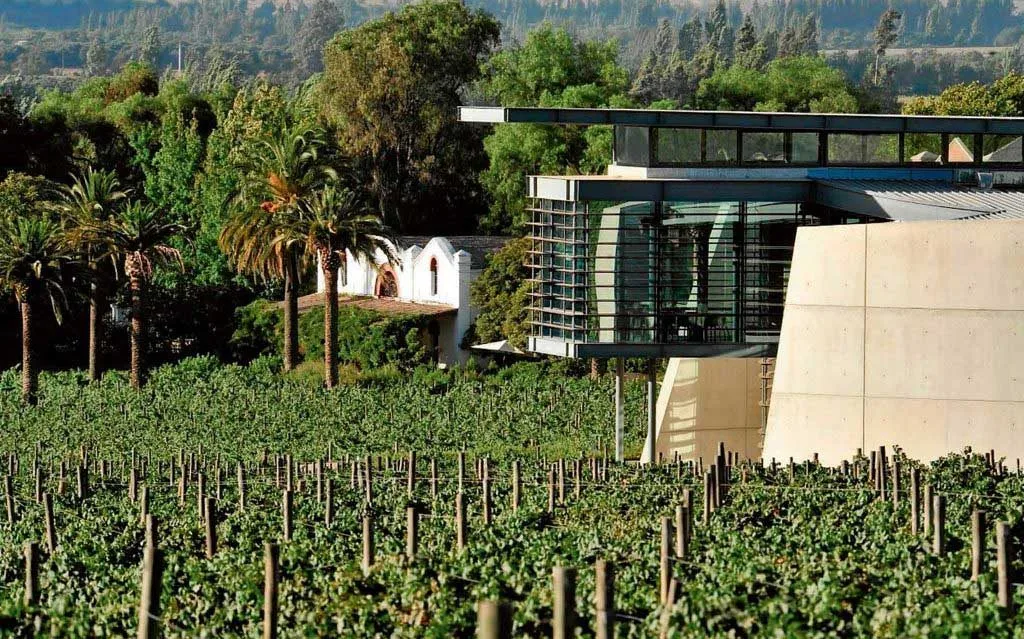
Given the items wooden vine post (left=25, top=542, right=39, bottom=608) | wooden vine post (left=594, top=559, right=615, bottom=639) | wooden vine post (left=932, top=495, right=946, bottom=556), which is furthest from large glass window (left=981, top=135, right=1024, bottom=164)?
wooden vine post (left=594, top=559, right=615, bottom=639)

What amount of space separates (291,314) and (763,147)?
77.0 ft

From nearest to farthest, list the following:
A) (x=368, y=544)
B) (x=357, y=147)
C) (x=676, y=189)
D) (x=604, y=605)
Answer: (x=604, y=605) → (x=368, y=544) → (x=676, y=189) → (x=357, y=147)

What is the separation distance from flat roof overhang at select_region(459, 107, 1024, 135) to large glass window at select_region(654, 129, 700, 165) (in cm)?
21

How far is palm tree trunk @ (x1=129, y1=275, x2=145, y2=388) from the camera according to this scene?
54.0m

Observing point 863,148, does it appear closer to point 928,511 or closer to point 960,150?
point 960,150

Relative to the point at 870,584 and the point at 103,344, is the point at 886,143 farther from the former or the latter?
the point at 103,344

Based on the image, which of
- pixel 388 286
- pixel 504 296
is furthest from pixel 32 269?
pixel 388 286

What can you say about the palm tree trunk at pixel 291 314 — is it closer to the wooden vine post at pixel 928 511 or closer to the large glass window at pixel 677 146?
the large glass window at pixel 677 146

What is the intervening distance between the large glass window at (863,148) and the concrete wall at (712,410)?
4154 mm

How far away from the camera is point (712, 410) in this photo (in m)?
37.4

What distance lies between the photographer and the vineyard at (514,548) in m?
16.4

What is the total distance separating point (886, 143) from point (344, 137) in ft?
139

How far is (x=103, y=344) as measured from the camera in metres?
65.5

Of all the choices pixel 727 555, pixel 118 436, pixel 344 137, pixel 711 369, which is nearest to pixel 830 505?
pixel 727 555
